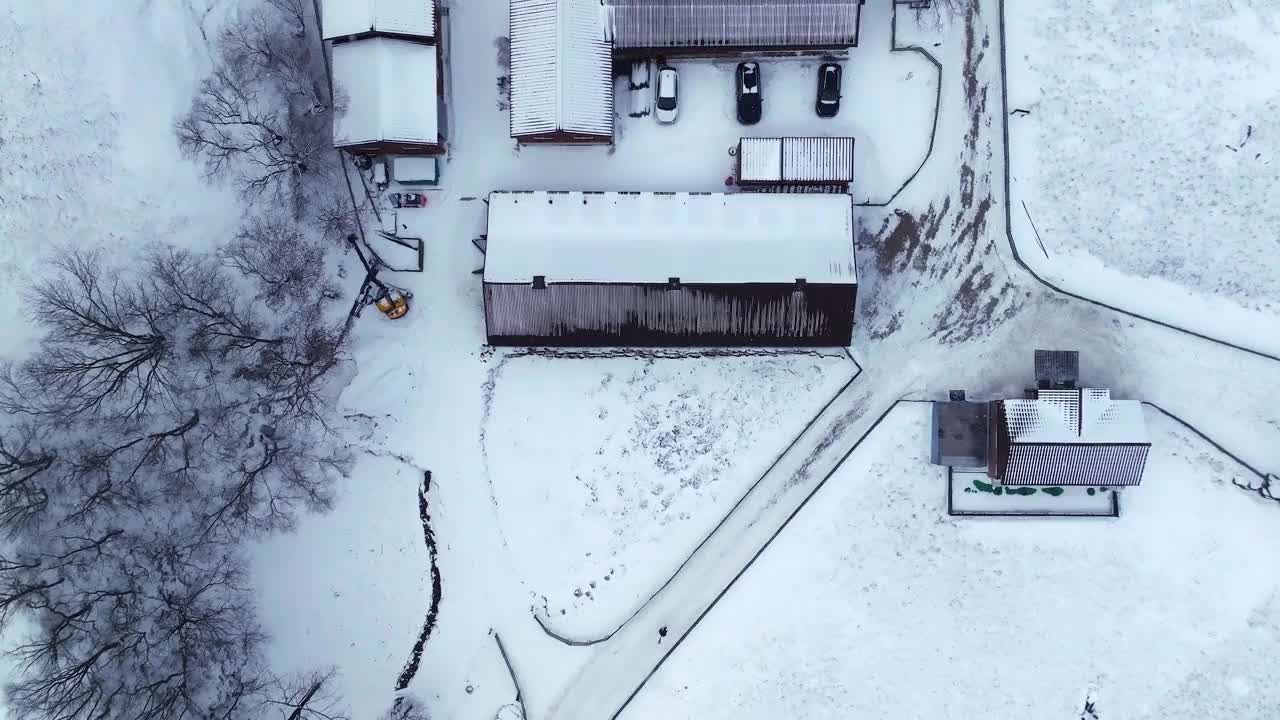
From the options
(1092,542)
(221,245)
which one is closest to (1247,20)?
(1092,542)

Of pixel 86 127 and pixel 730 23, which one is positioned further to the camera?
pixel 86 127

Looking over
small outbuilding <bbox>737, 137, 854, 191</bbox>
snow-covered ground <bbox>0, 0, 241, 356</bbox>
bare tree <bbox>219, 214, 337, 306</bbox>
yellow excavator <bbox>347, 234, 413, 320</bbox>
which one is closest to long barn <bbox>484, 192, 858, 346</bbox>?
small outbuilding <bbox>737, 137, 854, 191</bbox>

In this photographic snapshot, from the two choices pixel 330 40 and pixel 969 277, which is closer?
pixel 330 40

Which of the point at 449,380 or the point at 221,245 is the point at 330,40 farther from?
the point at 449,380

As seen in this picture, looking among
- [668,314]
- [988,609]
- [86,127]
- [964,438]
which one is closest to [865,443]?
[964,438]

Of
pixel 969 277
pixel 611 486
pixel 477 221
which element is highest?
pixel 477 221

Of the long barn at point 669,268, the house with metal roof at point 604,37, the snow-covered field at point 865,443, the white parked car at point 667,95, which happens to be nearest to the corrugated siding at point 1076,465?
the snow-covered field at point 865,443

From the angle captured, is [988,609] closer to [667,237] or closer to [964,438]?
[964,438]
